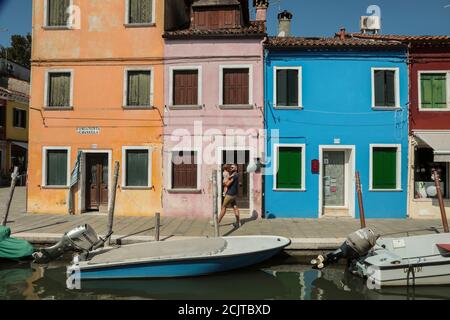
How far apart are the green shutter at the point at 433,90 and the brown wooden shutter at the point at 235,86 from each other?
593 centimetres

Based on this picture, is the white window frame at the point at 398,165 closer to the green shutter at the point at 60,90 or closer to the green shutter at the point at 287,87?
the green shutter at the point at 287,87

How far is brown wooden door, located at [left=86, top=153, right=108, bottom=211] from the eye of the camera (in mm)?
13039

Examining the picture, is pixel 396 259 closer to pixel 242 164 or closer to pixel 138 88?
pixel 242 164

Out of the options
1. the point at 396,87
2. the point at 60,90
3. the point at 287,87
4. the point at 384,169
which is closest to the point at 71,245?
the point at 60,90

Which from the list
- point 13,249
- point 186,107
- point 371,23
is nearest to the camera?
point 13,249

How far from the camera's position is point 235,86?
12.6m

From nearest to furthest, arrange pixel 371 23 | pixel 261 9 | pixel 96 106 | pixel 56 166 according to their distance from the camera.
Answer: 1. pixel 96 106
2. pixel 56 166
3. pixel 261 9
4. pixel 371 23

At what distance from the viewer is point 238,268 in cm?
784

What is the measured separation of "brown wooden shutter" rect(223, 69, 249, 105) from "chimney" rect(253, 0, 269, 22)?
A: 7.33 ft

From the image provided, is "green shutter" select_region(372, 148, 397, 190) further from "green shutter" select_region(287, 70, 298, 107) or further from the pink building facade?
the pink building facade

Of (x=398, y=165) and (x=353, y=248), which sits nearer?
(x=353, y=248)

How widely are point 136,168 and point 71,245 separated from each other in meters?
5.20

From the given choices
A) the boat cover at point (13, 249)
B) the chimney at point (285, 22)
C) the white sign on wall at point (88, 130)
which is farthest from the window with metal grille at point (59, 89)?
the chimney at point (285, 22)
